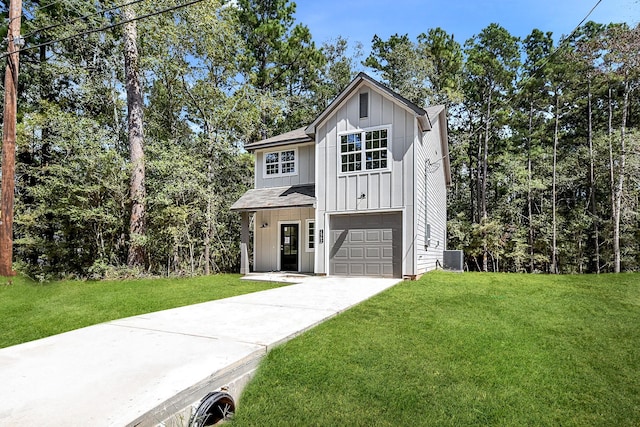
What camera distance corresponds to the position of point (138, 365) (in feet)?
9.84

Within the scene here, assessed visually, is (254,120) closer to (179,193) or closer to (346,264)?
(179,193)

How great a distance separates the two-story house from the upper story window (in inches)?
6.2

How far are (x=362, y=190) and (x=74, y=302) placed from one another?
7.65 m

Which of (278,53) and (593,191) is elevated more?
(278,53)

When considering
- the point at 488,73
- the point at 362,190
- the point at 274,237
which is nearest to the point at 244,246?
the point at 274,237

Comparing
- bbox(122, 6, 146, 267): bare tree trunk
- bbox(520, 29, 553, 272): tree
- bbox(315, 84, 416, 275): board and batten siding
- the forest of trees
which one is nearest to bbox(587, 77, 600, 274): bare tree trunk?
the forest of trees

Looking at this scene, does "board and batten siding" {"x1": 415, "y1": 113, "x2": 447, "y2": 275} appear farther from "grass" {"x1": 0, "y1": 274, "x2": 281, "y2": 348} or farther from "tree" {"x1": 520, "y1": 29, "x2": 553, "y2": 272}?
"tree" {"x1": 520, "y1": 29, "x2": 553, "y2": 272}

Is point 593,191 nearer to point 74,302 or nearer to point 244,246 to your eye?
point 244,246

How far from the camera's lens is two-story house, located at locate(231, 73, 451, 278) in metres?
10.3

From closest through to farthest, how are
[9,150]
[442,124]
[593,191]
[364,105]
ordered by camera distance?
[9,150] < [364,105] < [442,124] < [593,191]

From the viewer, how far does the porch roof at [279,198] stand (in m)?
11.6

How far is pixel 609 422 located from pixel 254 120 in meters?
15.7

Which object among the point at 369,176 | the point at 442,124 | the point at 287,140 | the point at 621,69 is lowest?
the point at 369,176

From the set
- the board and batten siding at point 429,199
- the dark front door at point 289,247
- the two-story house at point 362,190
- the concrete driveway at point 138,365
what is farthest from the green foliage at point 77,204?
the board and batten siding at point 429,199
